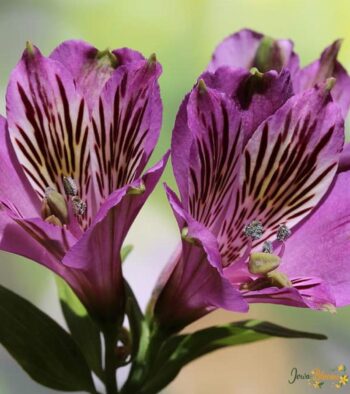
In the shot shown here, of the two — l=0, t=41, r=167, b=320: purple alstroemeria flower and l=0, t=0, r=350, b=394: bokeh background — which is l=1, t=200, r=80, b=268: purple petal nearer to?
l=0, t=41, r=167, b=320: purple alstroemeria flower

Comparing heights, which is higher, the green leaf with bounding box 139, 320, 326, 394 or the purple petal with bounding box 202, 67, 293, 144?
the purple petal with bounding box 202, 67, 293, 144

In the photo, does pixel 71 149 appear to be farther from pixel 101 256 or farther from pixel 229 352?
pixel 229 352

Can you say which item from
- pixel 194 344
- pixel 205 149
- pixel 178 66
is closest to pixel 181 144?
pixel 205 149

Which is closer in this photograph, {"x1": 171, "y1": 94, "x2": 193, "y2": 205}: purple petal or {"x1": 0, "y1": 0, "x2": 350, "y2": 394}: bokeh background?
{"x1": 171, "y1": 94, "x2": 193, "y2": 205}: purple petal

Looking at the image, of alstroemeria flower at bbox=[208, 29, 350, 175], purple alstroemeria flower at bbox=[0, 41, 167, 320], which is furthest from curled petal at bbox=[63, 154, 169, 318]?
alstroemeria flower at bbox=[208, 29, 350, 175]

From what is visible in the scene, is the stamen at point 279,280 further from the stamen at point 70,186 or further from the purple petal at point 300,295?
the stamen at point 70,186

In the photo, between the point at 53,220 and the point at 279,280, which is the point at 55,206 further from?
the point at 279,280

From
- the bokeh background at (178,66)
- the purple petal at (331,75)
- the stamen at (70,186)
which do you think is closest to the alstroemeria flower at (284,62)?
the purple petal at (331,75)
